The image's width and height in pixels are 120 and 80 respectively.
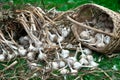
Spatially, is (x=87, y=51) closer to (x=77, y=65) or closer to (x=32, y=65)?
(x=77, y=65)

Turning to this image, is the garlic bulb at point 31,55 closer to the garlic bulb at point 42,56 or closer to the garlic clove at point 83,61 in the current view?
the garlic bulb at point 42,56

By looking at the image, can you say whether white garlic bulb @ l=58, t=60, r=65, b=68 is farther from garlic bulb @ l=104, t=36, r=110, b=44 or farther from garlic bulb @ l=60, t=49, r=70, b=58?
garlic bulb @ l=104, t=36, r=110, b=44

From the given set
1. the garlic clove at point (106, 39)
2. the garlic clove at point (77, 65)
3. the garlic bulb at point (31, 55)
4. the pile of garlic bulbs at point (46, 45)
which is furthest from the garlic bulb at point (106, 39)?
the garlic bulb at point (31, 55)

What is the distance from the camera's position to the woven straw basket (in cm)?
396

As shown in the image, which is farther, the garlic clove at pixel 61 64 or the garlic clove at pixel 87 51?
the garlic clove at pixel 87 51

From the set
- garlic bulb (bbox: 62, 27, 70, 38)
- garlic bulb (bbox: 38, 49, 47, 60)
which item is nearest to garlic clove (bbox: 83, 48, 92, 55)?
garlic bulb (bbox: 62, 27, 70, 38)

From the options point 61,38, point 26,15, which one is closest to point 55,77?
point 61,38

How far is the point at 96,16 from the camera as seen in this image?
4.38 m

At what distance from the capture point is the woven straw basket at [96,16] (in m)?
3.96

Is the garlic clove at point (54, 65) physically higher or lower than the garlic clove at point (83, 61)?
higher

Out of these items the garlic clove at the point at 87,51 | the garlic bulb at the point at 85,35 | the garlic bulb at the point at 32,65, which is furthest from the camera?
the garlic bulb at the point at 85,35

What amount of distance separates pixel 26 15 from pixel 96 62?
761mm

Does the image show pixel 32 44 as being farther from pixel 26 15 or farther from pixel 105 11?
pixel 105 11

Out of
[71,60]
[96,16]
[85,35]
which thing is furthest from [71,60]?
[96,16]
